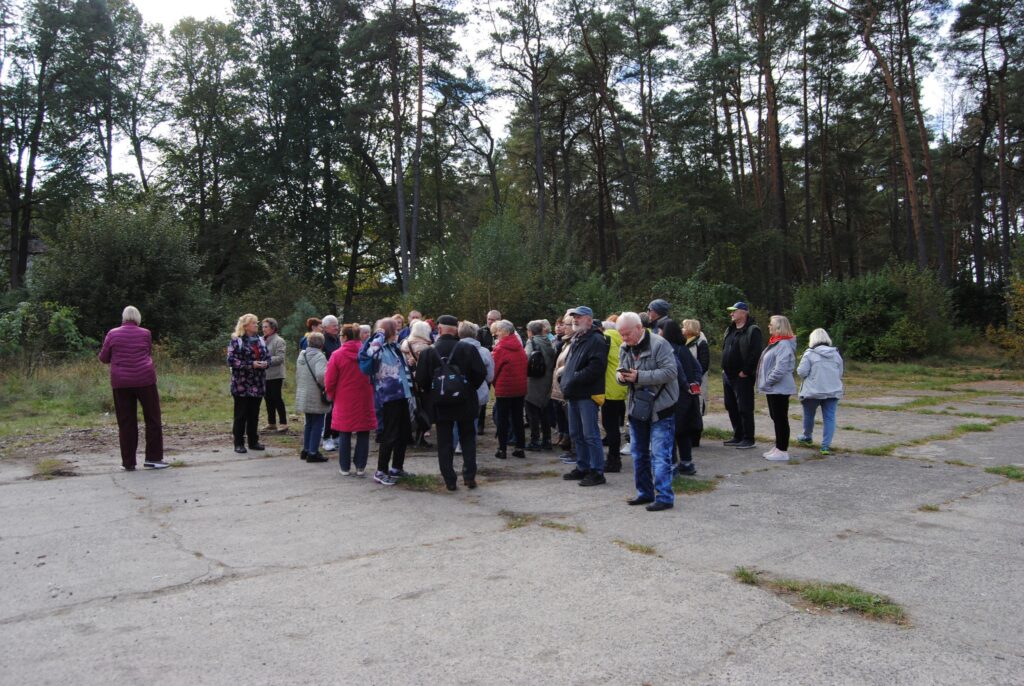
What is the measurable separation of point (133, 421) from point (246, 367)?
1.46 meters

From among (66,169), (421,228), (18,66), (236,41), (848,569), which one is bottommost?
(848,569)

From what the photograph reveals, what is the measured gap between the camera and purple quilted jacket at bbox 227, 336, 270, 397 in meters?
9.20

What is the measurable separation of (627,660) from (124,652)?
A: 2.47 m

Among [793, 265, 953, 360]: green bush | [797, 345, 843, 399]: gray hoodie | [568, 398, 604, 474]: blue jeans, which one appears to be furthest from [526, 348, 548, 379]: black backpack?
[793, 265, 953, 360]: green bush

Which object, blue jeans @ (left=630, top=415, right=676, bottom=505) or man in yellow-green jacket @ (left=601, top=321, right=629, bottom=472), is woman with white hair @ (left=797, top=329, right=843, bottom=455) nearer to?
man in yellow-green jacket @ (left=601, top=321, right=629, bottom=472)

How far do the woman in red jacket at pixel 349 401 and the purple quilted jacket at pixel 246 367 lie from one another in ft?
6.09

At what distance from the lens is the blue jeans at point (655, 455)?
6.22 metres

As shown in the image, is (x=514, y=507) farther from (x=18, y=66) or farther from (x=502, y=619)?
(x=18, y=66)

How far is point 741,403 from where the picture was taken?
936 cm

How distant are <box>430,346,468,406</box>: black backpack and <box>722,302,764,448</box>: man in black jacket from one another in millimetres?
3774

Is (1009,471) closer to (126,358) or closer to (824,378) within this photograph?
(824,378)

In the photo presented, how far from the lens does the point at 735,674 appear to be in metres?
3.20

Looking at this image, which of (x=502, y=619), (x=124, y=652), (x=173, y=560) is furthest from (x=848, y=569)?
(x=173, y=560)

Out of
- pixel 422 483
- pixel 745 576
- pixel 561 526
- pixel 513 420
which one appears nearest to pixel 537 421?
pixel 513 420
